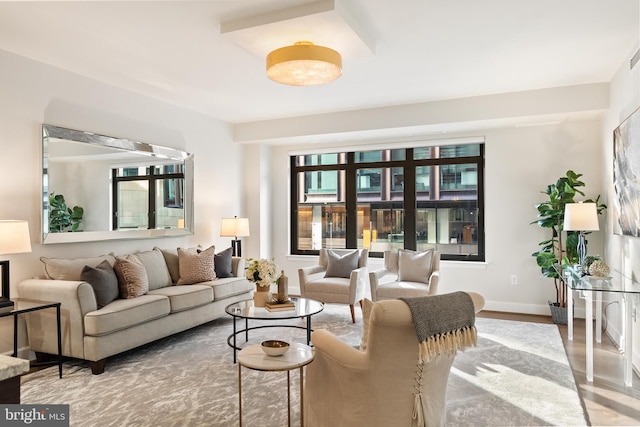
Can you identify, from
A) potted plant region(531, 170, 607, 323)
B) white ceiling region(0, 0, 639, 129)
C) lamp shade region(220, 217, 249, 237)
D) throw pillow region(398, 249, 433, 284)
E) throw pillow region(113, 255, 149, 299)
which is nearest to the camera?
white ceiling region(0, 0, 639, 129)

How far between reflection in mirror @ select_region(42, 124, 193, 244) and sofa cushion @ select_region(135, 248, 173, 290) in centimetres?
33

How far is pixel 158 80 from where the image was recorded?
455 centimetres

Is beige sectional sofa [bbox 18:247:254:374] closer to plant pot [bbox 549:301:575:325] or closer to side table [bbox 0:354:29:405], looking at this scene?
side table [bbox 0:354:29:405]

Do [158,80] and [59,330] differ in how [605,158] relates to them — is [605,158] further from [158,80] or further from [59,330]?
[59,330]

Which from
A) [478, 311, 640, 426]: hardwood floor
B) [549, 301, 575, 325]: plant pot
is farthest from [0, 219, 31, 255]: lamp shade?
[549, 301, 575, 325]: plant pot

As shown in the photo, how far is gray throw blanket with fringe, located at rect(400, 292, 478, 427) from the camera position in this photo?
193 cm

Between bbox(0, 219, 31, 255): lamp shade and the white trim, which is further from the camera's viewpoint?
the white trim

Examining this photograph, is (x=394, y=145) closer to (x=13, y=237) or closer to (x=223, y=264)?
(x=223, y=264)

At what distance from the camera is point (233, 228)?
5.88 meters

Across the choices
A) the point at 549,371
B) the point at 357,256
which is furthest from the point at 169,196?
the point at 549,371

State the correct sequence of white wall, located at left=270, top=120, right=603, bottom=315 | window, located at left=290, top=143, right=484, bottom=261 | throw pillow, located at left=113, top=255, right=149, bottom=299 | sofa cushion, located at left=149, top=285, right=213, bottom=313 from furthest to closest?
window, located at left=290, top=143, right=484, bottom=261 < white wall, located at left=270, top=120, right=603, bottom=315 < sofa cushion, located at left=149, top=285, right=213, bottom=313 < throw pillow, located at left=113, top=255, right=149, bottom=299

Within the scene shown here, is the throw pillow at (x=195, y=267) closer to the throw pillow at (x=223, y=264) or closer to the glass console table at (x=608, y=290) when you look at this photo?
the throw pillow at (x=223, y=264)

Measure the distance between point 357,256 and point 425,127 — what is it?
6.11ft

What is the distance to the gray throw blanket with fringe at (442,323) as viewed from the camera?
1933mm
